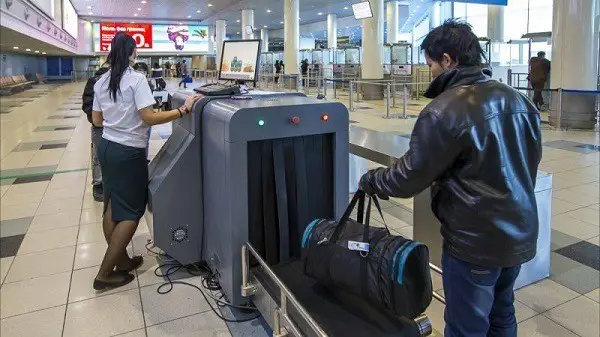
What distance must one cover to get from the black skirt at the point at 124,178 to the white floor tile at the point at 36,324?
0.63 m

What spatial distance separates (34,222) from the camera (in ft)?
13.8

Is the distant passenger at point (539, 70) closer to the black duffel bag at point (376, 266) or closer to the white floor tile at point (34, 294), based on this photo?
the black duffel bag at point (376, 266)

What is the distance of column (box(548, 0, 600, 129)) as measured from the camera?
8.80 meters

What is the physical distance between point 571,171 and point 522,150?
502 cm

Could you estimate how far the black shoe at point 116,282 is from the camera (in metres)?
2.88

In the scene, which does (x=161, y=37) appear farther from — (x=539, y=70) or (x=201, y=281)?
(x=201, y=281)

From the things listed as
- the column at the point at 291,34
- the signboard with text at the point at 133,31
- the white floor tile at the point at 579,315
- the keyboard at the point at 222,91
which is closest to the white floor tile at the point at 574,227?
the white floor tile at the point at 579,315

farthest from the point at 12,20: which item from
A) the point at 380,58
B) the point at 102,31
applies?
the point at 102,31

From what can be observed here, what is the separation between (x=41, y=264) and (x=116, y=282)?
0.80 m

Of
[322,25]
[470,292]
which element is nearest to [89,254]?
[470,292]

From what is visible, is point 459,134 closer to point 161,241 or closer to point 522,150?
point 522,150

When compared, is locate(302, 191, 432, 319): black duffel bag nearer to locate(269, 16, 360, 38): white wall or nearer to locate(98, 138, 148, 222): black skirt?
locate(98, 138, 148, 222): black skirt

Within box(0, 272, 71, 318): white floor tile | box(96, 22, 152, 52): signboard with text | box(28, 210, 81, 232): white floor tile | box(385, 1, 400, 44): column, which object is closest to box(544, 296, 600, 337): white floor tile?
box(0, 272, 71, 318): white floor tile

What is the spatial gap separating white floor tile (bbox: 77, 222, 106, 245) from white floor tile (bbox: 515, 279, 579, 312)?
3113 mm
